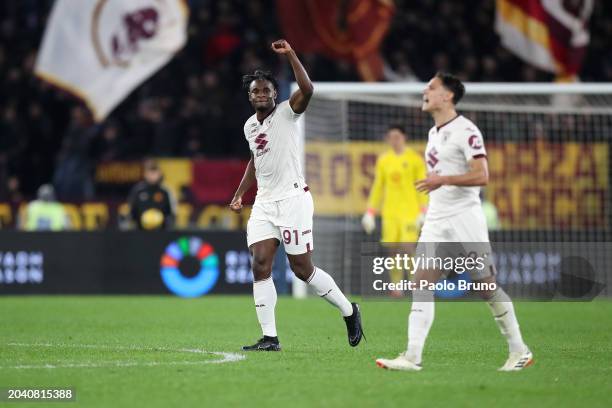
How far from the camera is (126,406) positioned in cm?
687

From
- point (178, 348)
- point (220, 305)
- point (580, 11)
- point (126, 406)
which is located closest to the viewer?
point (126, 406)

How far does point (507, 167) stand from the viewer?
66.0ft

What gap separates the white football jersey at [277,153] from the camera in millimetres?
10102

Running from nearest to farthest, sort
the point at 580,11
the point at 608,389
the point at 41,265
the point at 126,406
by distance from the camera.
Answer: the point at 126,406
the point at 608,389
the point at 41,265
the point at 580,11

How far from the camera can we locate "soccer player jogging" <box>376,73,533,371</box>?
8398 millimetres

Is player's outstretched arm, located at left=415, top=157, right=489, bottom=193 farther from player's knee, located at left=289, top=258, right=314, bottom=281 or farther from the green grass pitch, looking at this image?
player's knee, located at left=289, top=258, right=314, bottom=281

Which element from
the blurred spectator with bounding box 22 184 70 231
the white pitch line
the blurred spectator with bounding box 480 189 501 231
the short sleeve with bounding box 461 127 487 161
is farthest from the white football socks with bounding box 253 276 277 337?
the blurred spectator with bounding box 22 184 70 231

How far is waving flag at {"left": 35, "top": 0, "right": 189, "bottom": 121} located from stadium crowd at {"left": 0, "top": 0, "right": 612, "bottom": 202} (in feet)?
4.29

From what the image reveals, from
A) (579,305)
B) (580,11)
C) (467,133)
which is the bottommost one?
(579,305)

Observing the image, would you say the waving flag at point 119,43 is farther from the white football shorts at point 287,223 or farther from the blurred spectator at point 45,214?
the white football shorts at point 287,223

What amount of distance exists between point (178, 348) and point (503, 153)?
11.0 m

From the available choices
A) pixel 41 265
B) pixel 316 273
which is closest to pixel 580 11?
pixel 41 265

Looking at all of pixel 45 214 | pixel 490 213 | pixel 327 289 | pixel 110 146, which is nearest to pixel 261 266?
pixel 327 289

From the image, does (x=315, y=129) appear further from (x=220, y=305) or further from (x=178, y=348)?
(x=178, y=348)
